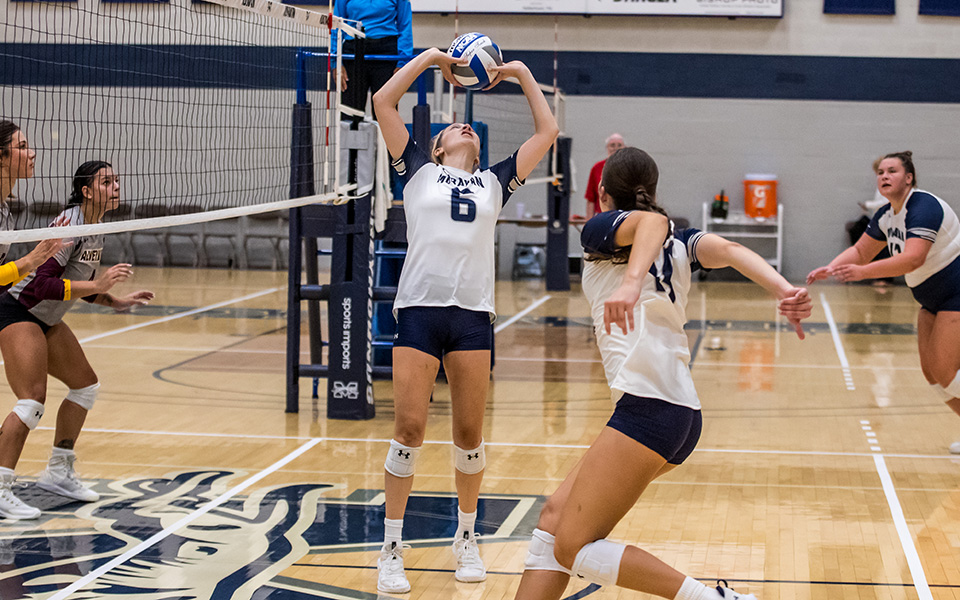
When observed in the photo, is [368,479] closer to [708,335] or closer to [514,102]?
[708,335]

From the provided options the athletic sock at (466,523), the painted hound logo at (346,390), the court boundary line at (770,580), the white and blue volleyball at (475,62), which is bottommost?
the court boundary line at (770,580)

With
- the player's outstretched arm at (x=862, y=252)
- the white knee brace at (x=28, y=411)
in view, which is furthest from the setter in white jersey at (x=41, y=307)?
the player's outstretched arm at (x=862, y=252)

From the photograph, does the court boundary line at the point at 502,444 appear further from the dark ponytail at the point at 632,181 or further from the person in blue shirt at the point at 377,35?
the dark ponytail at the point at 632,181

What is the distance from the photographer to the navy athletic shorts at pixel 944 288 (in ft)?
18.1

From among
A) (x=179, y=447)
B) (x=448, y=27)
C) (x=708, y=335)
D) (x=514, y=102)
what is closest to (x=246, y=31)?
(x=448, y=27)

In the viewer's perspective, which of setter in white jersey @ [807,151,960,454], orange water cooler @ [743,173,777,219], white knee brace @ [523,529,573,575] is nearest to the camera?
white knee brace @ [523,529,573,575]

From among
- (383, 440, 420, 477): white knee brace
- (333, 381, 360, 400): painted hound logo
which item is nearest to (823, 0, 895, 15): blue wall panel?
(333, 381, 360, 400): painted hound logo

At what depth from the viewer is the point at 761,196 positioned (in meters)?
16.2

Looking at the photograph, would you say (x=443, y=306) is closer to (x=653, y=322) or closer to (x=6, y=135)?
(x=653, y=322)

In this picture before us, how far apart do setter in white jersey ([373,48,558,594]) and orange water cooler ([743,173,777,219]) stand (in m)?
12.9

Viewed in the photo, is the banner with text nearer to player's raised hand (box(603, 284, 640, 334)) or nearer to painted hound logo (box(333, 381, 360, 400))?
painted hound logo (box(333, 381, 360, 400))

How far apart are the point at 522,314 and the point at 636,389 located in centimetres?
930

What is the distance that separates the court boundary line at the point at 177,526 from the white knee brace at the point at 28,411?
79 centimetres

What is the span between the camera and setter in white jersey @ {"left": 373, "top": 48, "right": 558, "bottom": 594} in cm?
377
